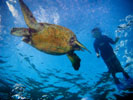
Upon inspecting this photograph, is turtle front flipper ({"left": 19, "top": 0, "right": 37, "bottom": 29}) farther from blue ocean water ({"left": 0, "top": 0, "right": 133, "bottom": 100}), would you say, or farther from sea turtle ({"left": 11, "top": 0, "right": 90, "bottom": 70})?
blue ocean water ({"left": 0, "top": 0, "right": 133, "bottom": 100})

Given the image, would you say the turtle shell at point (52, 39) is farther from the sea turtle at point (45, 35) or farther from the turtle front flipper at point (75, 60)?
the turtle front flipper at point (75, 60)

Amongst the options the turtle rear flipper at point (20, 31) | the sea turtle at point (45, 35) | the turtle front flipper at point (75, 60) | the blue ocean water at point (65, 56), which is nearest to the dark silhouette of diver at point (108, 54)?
the blue ocean water at point (65, 56)

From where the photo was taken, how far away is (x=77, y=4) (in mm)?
6895

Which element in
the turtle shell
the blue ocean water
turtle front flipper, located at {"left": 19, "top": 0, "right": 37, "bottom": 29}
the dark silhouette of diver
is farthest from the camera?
the blue ocean water

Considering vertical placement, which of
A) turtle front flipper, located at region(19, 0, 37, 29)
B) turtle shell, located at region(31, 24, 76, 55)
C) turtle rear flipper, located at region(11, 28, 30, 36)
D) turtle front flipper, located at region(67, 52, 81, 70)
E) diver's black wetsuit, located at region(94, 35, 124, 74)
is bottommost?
turtle front flipper, located at region(67, 52, 81, 70)

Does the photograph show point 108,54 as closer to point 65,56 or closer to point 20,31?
point 65,56

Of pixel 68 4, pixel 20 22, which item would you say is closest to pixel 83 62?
pixel 68 4

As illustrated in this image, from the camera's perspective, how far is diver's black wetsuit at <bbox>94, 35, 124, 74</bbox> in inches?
257

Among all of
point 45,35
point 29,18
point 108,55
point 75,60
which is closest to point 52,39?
point 45,35

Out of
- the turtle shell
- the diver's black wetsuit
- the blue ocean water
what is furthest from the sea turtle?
the blue ocean water

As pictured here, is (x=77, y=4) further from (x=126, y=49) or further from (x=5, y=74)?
(x=5, y=74)

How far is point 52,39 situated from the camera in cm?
200

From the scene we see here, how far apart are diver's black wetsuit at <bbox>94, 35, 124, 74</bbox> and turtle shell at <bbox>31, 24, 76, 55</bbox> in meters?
5.17

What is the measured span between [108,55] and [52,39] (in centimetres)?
595
